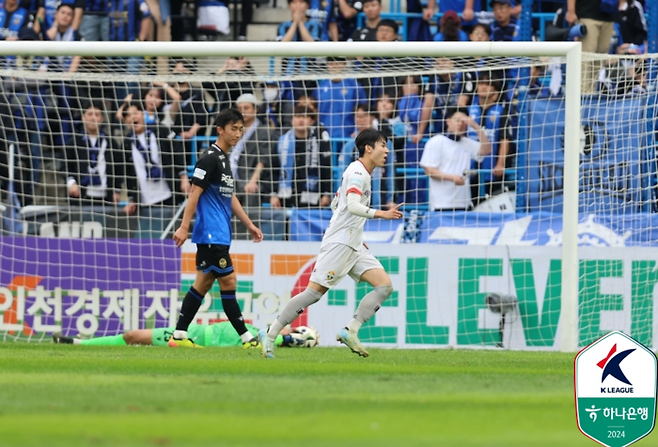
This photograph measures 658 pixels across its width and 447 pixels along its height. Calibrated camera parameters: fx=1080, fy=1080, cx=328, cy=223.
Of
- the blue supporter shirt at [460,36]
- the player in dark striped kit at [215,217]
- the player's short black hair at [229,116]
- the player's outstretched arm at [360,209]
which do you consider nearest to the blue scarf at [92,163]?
the player in dark striped kit at [215,217]

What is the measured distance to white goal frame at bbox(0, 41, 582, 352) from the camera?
36.1 feet

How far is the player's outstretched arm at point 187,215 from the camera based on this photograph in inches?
397

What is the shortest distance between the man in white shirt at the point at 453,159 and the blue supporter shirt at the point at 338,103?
3.48ft

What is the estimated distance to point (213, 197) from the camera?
1037 centimetres

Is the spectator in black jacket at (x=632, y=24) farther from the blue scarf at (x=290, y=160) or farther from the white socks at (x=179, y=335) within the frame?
the white socks at (x=179, y=335)

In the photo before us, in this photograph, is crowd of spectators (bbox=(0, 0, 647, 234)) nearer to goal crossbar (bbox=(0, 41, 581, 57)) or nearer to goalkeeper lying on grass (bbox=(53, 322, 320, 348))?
goal crossbar (bbox=(0, 41, 581, 57))

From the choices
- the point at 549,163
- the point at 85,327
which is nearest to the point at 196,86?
the point at 85,327

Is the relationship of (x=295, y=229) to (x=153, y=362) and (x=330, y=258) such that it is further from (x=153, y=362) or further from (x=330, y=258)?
(x=153, y=362)

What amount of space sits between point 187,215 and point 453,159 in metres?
4.72

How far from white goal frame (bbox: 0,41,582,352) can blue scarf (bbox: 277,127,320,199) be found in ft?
8.03

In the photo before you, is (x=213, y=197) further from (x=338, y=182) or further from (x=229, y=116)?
(x=338, y=182)

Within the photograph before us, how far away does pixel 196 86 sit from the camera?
14555 millimetres

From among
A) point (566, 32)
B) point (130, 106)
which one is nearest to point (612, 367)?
point (130, 106)

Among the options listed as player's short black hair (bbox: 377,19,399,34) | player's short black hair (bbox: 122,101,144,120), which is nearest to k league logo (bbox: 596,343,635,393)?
player's short black hair (bbox: 122,101,144,120)
